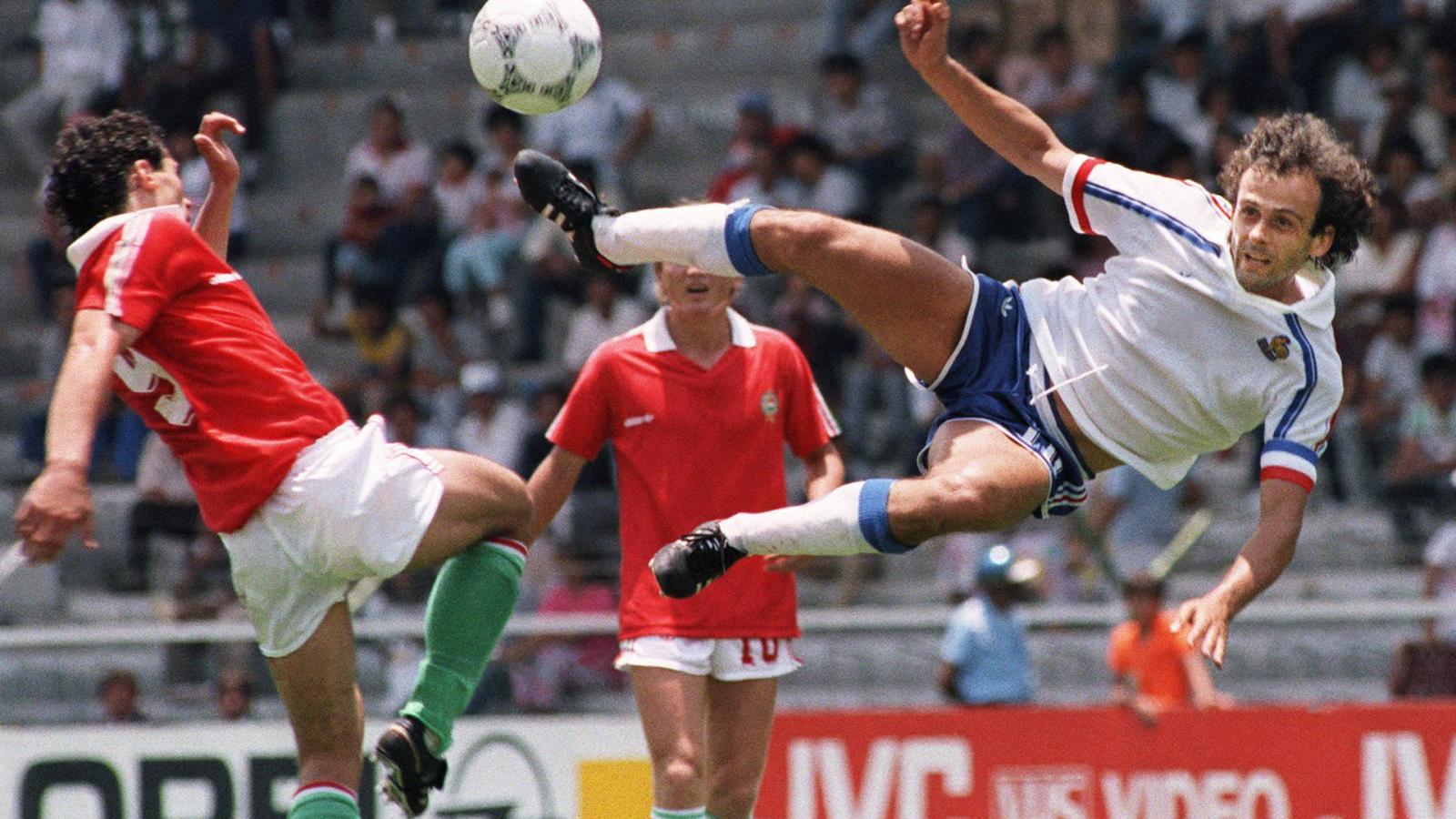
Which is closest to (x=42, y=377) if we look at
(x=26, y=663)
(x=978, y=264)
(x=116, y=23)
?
(x=116, y=23)

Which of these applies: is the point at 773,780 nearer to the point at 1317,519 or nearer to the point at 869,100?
the point at 1317,519

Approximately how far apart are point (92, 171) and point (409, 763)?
172 cm

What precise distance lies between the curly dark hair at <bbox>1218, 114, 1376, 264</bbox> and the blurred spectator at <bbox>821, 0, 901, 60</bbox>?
8.67 metres

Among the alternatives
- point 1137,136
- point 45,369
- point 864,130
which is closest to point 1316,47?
point 1137,136

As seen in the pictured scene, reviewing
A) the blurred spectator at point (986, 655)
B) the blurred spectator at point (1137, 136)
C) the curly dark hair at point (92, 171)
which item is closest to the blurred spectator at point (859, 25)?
the blurred spectator at point (1137, 136)

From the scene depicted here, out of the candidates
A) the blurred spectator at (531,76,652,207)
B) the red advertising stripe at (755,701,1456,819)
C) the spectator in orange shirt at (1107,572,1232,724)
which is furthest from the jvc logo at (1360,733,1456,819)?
the blurred spectator at (531,76,652,207)

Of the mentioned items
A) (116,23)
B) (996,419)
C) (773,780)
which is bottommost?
(773,780)

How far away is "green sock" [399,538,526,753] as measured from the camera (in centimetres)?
551

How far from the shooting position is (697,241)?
5.57m

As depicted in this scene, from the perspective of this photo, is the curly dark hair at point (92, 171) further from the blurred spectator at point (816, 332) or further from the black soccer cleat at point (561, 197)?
the blurred spectator at point (816, 332)

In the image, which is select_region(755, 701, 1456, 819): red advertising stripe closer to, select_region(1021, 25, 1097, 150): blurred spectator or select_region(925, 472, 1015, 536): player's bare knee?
select_region(925, 472, 1015, 536): player's bare knee

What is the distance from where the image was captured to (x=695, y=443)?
6699 mm

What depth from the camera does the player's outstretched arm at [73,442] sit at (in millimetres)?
4469

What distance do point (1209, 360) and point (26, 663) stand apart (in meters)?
5.76
